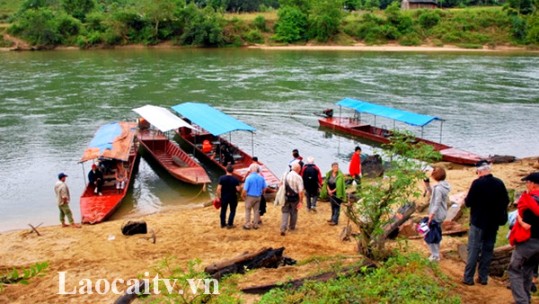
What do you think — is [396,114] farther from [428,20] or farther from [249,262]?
[428,20]

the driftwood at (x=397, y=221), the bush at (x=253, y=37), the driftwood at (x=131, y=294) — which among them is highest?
the bush at (x=253, y=37)

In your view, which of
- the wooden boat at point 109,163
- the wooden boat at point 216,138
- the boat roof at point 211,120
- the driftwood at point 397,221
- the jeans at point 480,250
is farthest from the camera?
the boat roof at point 211,120

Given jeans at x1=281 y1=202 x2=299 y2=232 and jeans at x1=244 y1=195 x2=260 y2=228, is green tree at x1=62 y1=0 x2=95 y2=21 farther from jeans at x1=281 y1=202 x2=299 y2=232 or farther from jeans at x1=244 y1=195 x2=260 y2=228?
jeans at x1=281 y1=202 x2=299 y2=232

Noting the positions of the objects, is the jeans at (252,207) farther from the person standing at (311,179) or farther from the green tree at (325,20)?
the green tree at (325,20)

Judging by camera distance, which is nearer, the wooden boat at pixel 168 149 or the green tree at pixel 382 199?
the green tree at pixel 382 199

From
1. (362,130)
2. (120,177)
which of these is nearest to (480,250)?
(120,177)

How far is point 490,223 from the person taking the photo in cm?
697

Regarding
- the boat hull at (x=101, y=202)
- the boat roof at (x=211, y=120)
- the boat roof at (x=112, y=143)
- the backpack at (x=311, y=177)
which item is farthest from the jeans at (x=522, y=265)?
the boat roof at (x=211, y=120)

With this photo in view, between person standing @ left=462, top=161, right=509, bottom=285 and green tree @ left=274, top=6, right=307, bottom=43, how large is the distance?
68422 millimetres

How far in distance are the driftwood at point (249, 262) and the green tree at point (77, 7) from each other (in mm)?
78193

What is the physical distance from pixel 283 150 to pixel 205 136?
12.1ft

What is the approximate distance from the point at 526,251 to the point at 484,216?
32.8 inches

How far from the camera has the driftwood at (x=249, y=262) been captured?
829cm

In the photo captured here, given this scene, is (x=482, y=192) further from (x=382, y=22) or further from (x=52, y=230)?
(x=382, y=22)
